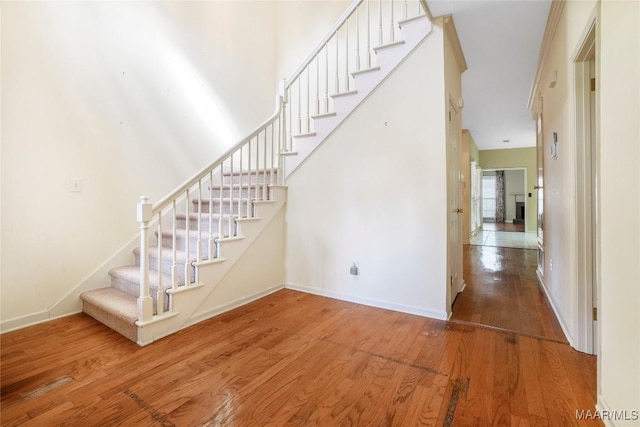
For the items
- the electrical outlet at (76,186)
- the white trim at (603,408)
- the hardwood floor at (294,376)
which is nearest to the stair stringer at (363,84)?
the hardwood floor at (294,376)

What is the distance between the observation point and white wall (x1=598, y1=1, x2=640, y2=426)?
105cm

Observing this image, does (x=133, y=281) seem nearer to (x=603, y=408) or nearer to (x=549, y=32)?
(x=603, y=408)

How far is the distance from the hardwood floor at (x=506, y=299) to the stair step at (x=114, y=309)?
2.53 metres

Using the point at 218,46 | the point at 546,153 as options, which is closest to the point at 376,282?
the point at 546,153

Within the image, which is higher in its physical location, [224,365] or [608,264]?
[608,264]

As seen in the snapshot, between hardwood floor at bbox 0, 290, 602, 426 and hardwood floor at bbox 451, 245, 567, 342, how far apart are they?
23 centimetres

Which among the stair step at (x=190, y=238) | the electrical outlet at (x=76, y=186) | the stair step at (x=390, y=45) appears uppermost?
the stair step at (x=390, y=45)

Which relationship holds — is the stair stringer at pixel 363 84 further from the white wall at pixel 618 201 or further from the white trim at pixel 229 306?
the white trim at pixel 229 306

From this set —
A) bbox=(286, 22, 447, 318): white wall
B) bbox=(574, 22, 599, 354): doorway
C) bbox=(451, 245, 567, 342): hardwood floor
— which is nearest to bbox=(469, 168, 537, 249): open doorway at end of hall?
bbox=(451, 245, 567, 342): hardwood floor

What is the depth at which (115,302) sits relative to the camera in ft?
7.47

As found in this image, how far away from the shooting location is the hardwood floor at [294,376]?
133 centimetres

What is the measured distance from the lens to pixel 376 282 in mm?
2711

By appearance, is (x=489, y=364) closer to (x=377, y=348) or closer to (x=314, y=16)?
(x=377, y=348)

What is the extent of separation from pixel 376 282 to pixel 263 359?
4.22 feet
